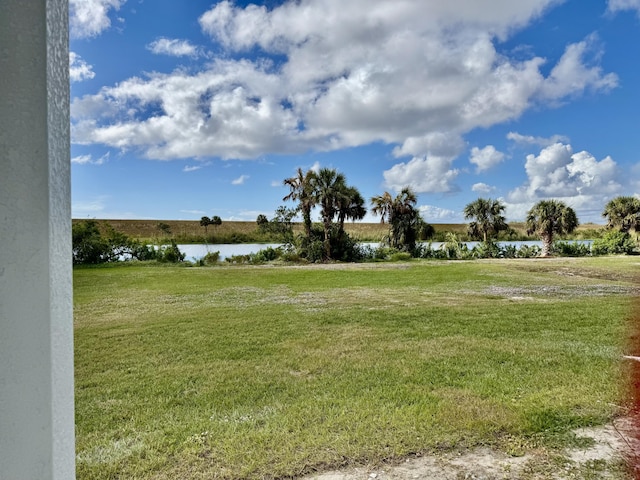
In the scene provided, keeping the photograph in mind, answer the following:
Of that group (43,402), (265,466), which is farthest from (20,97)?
(265,466)

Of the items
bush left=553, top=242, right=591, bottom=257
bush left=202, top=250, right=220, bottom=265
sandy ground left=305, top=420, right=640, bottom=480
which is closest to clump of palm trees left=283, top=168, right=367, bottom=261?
bush left=202, top=250, right=220, bottom=265

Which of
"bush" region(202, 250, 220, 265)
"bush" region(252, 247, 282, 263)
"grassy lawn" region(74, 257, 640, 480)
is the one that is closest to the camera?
"grassy lawn" region(74, 257, 640, 480)

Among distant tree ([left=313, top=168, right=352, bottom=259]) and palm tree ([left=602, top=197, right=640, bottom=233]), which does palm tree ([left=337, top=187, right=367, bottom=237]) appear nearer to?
distant tree ([left=313, top=168, right=352, bottom=259])

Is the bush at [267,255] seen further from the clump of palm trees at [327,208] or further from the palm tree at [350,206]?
the palm tree at [350,206]

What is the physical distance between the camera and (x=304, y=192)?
13625 mm

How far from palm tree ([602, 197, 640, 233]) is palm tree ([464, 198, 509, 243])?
4.62 meters

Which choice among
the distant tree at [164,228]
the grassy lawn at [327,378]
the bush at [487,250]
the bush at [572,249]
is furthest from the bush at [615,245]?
the distant tree at [164,228]

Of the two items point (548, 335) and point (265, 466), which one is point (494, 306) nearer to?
point (548, 335)

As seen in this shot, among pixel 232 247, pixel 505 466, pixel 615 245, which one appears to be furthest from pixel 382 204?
pixel 505 466

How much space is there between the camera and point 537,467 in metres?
1.62

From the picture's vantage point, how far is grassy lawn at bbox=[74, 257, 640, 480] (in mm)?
1801

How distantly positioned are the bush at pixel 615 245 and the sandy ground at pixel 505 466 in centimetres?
1683

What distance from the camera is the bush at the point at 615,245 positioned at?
15.1 m

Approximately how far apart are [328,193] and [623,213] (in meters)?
12.6
